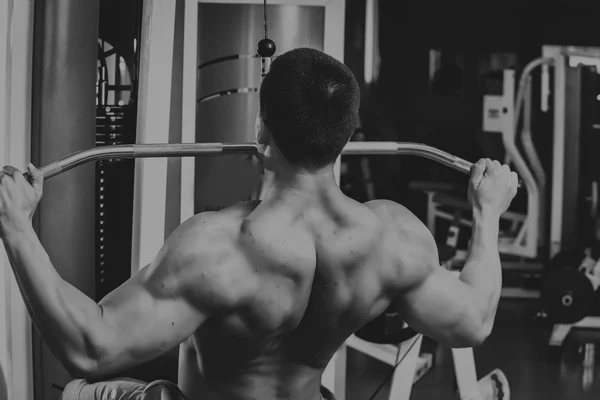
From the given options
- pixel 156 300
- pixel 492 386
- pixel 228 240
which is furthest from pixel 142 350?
pixel 492 386

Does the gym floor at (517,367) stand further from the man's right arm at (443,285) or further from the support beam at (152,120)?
the man's right arm at (443,285)

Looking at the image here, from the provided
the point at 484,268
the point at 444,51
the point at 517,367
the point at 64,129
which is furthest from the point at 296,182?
the point at 444,51

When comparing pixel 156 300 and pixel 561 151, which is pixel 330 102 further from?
pixel 561 151

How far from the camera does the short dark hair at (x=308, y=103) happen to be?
1.23 metres

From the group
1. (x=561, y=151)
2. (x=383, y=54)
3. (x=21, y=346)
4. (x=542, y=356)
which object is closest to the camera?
(x=21, y=346)

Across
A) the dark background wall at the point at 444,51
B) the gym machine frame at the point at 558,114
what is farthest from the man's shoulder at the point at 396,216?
the gym machine frame at the point at 558,114

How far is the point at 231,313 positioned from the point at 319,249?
0.20 meters

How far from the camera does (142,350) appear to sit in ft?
3.84

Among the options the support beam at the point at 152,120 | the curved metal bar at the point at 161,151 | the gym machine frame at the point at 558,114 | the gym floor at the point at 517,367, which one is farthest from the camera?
the gym machine frame at the point at 558,114

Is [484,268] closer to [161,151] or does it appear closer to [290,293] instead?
[290,293]

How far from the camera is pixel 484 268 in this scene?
1442 millimetres

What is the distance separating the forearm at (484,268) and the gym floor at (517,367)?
1.98 meters

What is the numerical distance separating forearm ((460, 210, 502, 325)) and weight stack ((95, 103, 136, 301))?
1.28m

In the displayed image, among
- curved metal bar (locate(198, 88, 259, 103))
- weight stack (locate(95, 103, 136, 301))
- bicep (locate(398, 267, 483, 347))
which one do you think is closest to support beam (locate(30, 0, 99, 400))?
weight stack (locate(95, 103, 136, 301))
